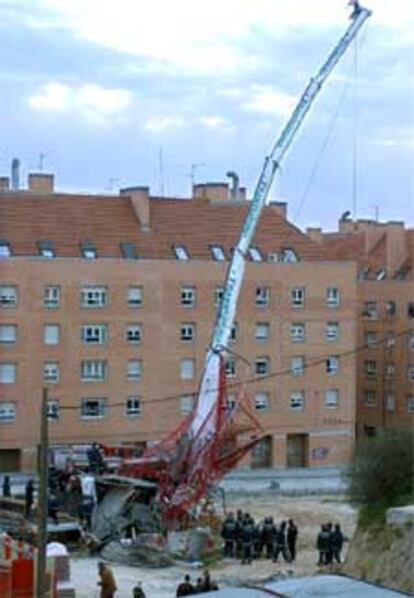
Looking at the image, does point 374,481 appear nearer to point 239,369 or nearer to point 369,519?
point 369,519

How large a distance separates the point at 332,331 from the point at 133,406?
10.2 metres

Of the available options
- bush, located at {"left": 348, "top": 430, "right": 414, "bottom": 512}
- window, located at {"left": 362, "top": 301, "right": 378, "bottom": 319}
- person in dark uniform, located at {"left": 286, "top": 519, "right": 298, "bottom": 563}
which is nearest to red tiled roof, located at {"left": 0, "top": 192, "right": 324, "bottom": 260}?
window, located at {"left": 362, "top": 301, "right": 378, "bottom": 319}

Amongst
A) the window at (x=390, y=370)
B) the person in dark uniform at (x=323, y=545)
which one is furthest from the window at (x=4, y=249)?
the person in dark uniform at (x=323, y=545)

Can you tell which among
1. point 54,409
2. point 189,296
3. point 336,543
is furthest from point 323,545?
point 189,296

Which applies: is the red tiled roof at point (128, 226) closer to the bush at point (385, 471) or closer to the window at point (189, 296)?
the window at point (189, 296)

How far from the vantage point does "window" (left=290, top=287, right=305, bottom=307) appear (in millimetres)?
57281

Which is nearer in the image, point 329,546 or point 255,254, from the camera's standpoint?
point 329,546

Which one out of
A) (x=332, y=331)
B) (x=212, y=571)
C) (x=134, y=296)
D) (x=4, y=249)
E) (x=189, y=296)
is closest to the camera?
(x=212, y=571)

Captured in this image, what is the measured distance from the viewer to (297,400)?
5741 cm

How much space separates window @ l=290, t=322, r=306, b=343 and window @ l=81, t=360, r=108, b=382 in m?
8.83

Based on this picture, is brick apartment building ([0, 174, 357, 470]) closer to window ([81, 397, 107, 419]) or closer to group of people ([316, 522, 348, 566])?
window ([81, 397, 107, 419])

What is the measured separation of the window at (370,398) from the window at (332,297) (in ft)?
33.2

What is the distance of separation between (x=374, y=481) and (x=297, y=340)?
3210 centimetres

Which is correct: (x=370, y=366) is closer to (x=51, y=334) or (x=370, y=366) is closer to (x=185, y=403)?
(x=185, y=403)
